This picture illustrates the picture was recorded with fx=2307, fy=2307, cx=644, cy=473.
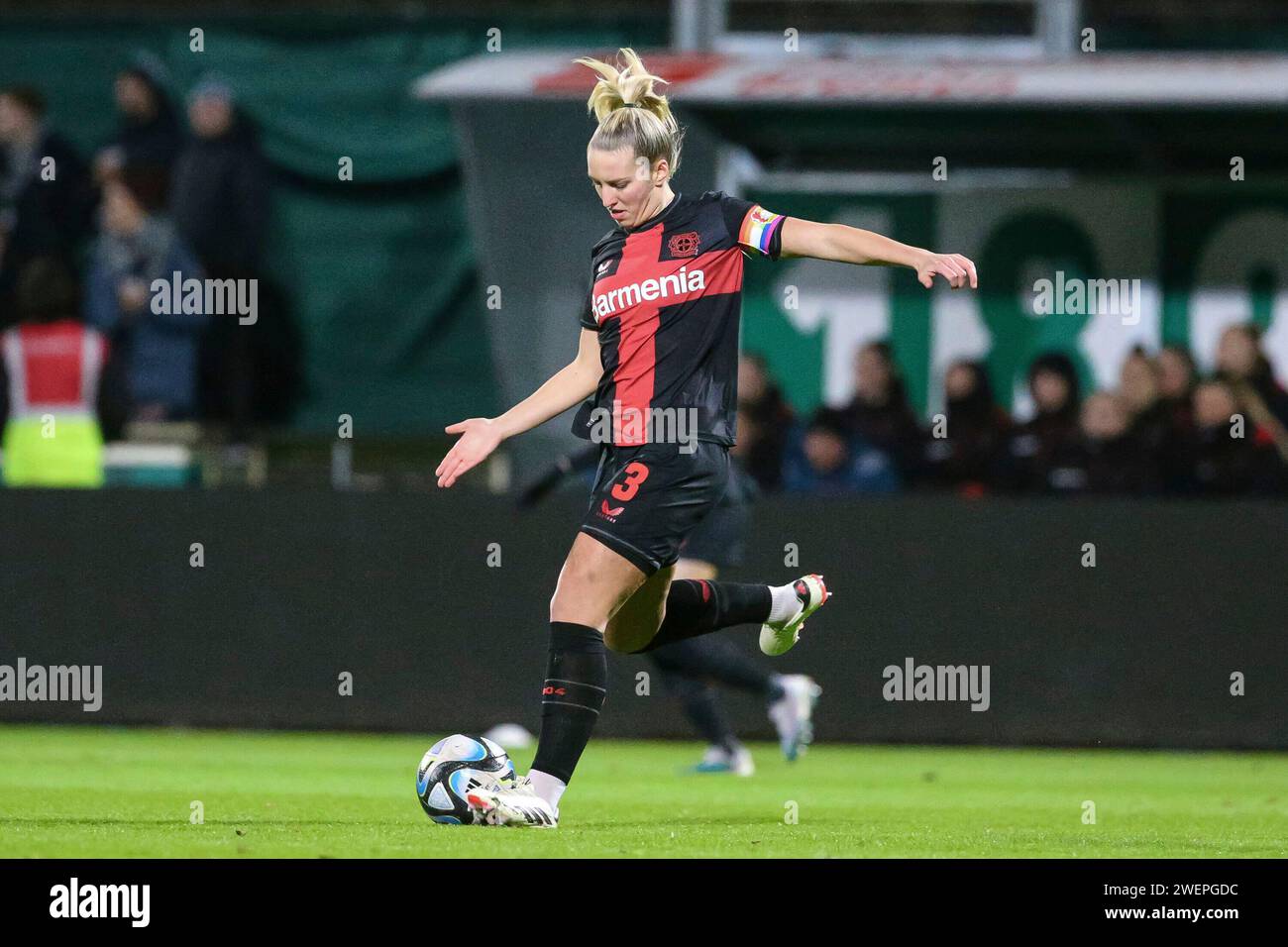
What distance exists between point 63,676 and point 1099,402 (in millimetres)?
6165

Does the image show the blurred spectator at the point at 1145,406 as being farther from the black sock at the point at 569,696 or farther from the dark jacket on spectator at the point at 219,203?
the black sock at the point at 569,696

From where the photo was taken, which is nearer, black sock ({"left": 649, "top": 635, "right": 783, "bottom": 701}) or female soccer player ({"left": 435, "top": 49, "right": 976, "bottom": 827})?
female soccer player ({"left": 435, "top": 49, "right": 976, "bottom": 827})

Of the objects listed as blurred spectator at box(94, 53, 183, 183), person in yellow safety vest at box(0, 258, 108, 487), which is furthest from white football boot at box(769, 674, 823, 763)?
blurred spectator at box(94, 53, 183, 183)

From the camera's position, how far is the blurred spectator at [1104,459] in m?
13.4

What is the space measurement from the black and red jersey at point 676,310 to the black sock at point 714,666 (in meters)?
3.57

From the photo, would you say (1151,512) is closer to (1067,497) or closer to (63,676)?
(1067,497)

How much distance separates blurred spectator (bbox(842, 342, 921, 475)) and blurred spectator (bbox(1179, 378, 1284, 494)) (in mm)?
1663

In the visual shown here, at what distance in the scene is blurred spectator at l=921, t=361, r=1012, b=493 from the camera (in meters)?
13.7

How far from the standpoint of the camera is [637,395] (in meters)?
7.35

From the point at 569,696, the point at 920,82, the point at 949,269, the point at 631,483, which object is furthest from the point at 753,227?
the point at 920,82

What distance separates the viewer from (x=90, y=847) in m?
6.81

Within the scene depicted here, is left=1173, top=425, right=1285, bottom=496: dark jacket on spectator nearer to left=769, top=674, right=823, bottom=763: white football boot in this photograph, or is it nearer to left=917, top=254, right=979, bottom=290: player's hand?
left=769, top=674, right=823, bottom=763: white football boot

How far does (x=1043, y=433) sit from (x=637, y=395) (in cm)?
669

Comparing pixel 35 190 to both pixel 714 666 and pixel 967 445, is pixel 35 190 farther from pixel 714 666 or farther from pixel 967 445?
pixel 714 666
